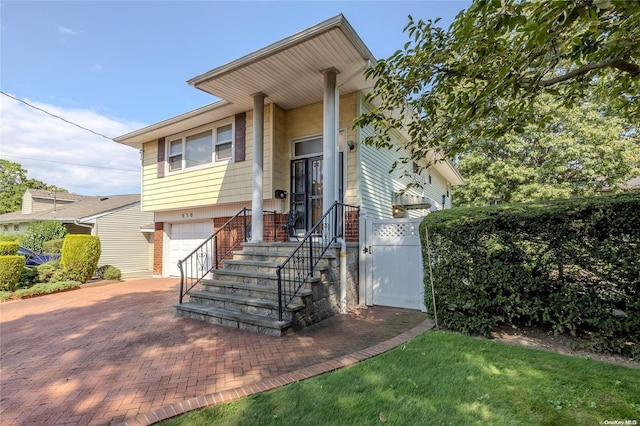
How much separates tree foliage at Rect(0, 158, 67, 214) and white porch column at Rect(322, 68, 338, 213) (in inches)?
1779

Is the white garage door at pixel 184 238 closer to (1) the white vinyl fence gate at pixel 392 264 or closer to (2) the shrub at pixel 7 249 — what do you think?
(2) the shrub at pixel 7 249

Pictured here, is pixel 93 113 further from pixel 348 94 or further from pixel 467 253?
pixel 467 253

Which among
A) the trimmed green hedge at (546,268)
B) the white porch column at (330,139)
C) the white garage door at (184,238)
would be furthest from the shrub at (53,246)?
the trimmed green hedge at (546,268)

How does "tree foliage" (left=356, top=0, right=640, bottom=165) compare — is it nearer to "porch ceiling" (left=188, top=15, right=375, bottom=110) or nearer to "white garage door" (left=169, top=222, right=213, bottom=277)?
"porch ceiling" (left=188, top=15, right=375, bottom=110)

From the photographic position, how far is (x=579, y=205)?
3643 millimetres

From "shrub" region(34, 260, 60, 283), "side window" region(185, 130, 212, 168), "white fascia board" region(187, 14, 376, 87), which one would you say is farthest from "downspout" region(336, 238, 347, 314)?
"shrub" region(34, 260, 60, 283)

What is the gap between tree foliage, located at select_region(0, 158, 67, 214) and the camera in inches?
1339

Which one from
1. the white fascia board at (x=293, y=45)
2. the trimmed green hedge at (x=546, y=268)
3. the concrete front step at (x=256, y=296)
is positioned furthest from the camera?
the white fascia board at (x=293, y=45)

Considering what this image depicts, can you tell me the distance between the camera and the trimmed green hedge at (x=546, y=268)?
343 cm

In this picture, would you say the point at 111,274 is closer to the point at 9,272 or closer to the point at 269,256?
the point at 9,272

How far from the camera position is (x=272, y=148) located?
772 cm

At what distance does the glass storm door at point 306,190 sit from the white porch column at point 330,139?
1411mm

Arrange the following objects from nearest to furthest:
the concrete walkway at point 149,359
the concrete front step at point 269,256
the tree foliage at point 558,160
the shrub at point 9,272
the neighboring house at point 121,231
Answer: the concrete walkway at point 149,359, the concrete front step at point 269,256, the shrub at point 9,272, the tree foliage at point 558,160, the neighboring house at point 121,231

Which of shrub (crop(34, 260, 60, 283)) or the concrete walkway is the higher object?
shrub (crop(34, 260, 60, 283))
